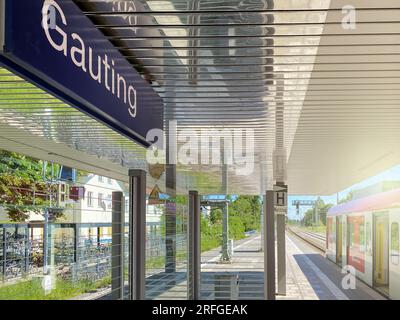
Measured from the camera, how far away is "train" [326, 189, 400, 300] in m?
14.6

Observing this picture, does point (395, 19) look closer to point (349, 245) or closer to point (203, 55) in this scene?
point (203, 55)

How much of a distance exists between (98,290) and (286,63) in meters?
2.74

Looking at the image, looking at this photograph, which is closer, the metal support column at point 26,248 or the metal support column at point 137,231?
the metal support column at point 26,248

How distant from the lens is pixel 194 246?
11.1m

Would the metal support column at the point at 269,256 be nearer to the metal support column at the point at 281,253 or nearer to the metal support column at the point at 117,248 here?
the metal support column at the point at 281,253

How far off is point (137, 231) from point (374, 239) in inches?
474

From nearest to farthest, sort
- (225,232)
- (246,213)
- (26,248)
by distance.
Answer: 1. (26,248)
2. (225,232)
3. (246,213)

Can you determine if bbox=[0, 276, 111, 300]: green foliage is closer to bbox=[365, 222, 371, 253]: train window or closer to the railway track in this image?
bbox=[365, 222, 371, 253]: train window

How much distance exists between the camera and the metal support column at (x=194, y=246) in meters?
10.9

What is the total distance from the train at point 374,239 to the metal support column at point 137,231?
9.45 m

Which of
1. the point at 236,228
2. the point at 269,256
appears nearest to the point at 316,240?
the point at 236,228

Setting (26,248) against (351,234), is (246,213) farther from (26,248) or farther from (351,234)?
(26,248)

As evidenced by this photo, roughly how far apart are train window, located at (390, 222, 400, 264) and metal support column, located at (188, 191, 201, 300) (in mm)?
5355

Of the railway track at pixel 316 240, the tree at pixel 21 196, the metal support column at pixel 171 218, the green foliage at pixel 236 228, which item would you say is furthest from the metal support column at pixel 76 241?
the railway track at pixel 316 240
